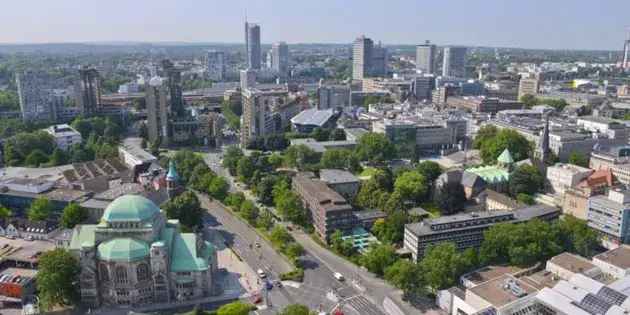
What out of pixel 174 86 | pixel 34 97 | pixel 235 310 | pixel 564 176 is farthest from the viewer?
pixel 34 97

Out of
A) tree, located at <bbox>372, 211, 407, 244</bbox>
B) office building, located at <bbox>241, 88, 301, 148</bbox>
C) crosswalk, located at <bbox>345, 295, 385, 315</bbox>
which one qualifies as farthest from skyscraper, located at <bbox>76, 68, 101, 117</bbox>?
crosswalk, located at <bbox>345, 295, 385, 315</bbox>

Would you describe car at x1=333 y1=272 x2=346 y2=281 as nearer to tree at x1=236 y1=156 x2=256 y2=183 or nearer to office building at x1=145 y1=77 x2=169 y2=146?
tree at x1=236 y1=156 x2=256 y2=183

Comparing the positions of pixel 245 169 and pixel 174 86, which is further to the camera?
pixel 174 86

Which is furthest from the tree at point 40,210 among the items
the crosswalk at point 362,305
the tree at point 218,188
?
the crosswalk at point 362,305

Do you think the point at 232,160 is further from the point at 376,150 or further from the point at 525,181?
the point at 525,181

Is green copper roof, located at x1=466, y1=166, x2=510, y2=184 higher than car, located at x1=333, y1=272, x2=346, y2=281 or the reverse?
higher

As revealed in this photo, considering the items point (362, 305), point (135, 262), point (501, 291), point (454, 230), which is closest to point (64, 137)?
point (135, 262)
